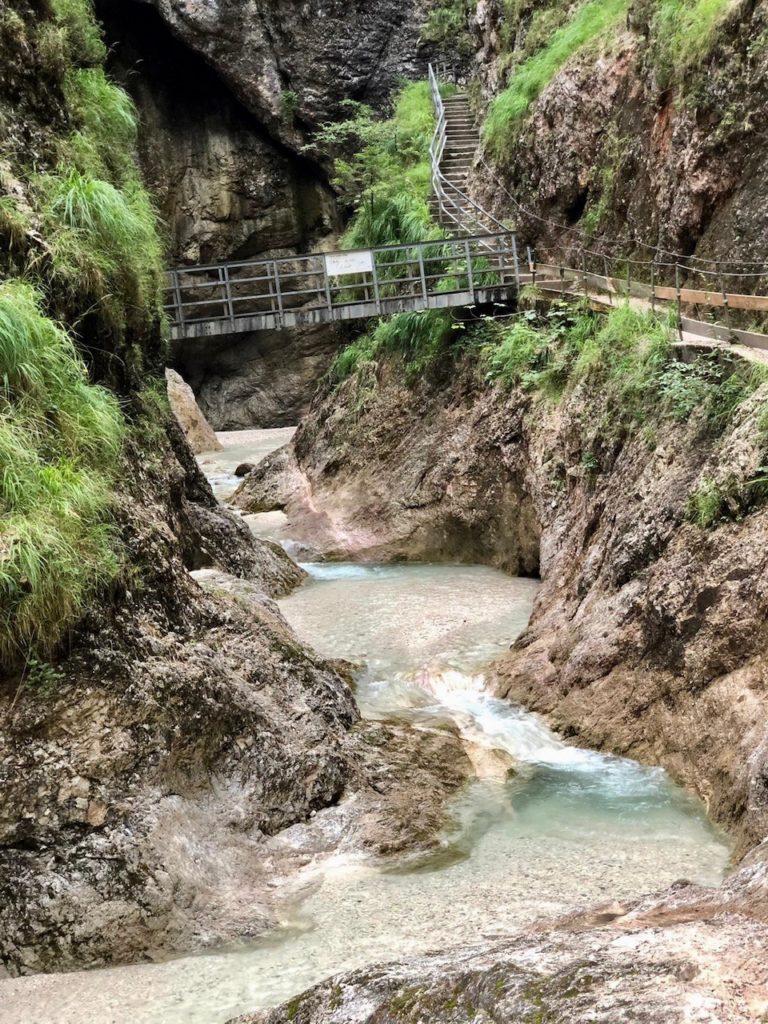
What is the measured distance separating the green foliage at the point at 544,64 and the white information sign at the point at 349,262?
4.11 meters

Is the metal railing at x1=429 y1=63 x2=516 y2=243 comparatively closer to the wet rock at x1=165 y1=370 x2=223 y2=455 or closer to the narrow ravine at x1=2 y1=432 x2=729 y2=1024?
the wet rock at x1=165 y1=370 x2=223 y2=455

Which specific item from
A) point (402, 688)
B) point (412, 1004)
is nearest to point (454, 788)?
point (402, 688)

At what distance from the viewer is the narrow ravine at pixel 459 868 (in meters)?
4.88

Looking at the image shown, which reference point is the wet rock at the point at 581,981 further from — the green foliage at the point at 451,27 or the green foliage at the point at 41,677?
the green foliage at the point at 451,27

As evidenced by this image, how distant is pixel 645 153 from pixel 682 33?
1.62 meters

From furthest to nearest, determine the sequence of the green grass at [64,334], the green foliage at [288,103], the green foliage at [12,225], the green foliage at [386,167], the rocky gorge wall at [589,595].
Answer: the green foliage at [288,103]
the green foliage at [386,167]
the green foliage at [12,225]
the green grass at [64,334]
the rocky gorge wall at [589,595]

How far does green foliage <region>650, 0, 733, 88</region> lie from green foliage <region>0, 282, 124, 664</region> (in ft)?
31.6

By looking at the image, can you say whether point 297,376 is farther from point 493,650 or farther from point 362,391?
point 493,650

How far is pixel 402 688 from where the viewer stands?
385 inches

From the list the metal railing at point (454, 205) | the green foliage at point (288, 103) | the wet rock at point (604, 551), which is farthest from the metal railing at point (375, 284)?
the green foliage at point (288, 103)

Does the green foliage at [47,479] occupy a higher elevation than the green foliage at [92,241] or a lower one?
lower

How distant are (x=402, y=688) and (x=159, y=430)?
372cm

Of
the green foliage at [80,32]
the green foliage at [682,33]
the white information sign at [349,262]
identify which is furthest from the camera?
the white information sign at [349,262]

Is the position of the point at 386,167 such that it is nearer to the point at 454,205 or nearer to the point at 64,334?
the point at 454,205
